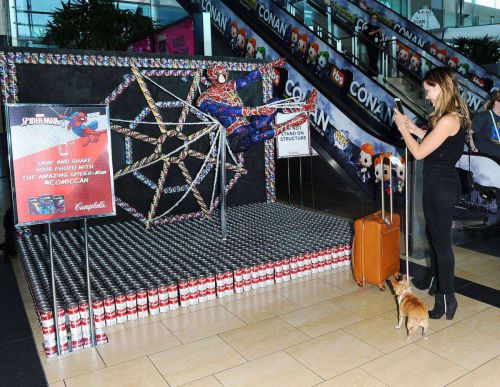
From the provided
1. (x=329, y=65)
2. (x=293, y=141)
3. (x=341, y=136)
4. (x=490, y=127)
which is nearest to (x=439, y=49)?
(x=329, y=65)

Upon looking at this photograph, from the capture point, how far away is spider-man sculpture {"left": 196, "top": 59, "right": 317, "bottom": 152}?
534 cm

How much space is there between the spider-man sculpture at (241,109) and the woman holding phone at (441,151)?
6.83ft

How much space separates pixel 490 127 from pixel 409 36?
28.6 feet

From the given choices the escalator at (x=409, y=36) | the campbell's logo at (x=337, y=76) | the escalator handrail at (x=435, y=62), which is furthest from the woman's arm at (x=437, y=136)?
the escalator at (x=409, y=36)

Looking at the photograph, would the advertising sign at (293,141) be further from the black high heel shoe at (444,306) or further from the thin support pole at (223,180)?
the black high heel shoe at (444,306)

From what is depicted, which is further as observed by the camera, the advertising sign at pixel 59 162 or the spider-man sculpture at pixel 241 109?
the spider-man sculpture at pixel 241 109

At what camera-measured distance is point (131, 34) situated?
34.2ft

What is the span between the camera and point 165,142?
252 inches

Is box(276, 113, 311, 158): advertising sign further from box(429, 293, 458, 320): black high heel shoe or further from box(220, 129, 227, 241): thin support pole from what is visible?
box(429, 293, 458, 320): black high heel shoe

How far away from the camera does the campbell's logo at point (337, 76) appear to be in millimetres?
8524

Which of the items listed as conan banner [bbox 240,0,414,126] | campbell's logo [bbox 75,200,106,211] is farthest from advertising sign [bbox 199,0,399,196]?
campbell's logo [bbox 75,200,106,211]

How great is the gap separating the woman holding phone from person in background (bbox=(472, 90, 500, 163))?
2586mm

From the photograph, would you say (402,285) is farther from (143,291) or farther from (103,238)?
(103,238)

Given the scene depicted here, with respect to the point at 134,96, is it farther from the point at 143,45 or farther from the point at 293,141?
the point at 143,45
